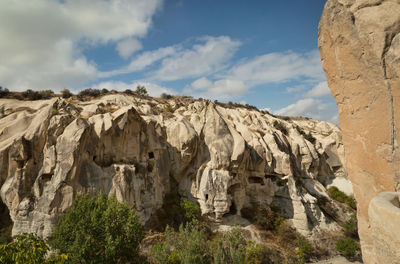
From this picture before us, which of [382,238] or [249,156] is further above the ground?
[249,156]

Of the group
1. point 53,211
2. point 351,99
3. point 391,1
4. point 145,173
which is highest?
point 391,1

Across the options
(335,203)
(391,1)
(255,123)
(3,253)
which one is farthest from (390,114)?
(255,123)

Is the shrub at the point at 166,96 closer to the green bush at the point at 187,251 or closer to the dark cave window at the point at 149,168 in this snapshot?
the dark cave window at the point at 149,168

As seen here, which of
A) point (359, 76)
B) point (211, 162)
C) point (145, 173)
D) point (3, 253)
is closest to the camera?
point (3, 253)

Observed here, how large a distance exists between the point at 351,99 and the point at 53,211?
42.9 ft

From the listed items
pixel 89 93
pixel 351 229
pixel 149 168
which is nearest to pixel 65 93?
pixel 89 93

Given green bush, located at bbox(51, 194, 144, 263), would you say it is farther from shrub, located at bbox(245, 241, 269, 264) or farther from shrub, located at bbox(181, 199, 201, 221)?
shrub, located at bbox(245, 241, 269, 264)

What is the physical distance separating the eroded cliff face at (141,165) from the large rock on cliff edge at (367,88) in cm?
367

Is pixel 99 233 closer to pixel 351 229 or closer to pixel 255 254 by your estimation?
pixel 255 254

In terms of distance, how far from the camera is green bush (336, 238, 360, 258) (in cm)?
1627

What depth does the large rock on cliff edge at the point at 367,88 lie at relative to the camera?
151 inches

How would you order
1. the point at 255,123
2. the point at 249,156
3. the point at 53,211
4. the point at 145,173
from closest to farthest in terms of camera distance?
the point at 53,211 < the point at 145,173 < the point at 249,156 < the point at 255,123

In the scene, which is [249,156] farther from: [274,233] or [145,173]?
[145,173]

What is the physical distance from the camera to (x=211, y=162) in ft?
57.2
